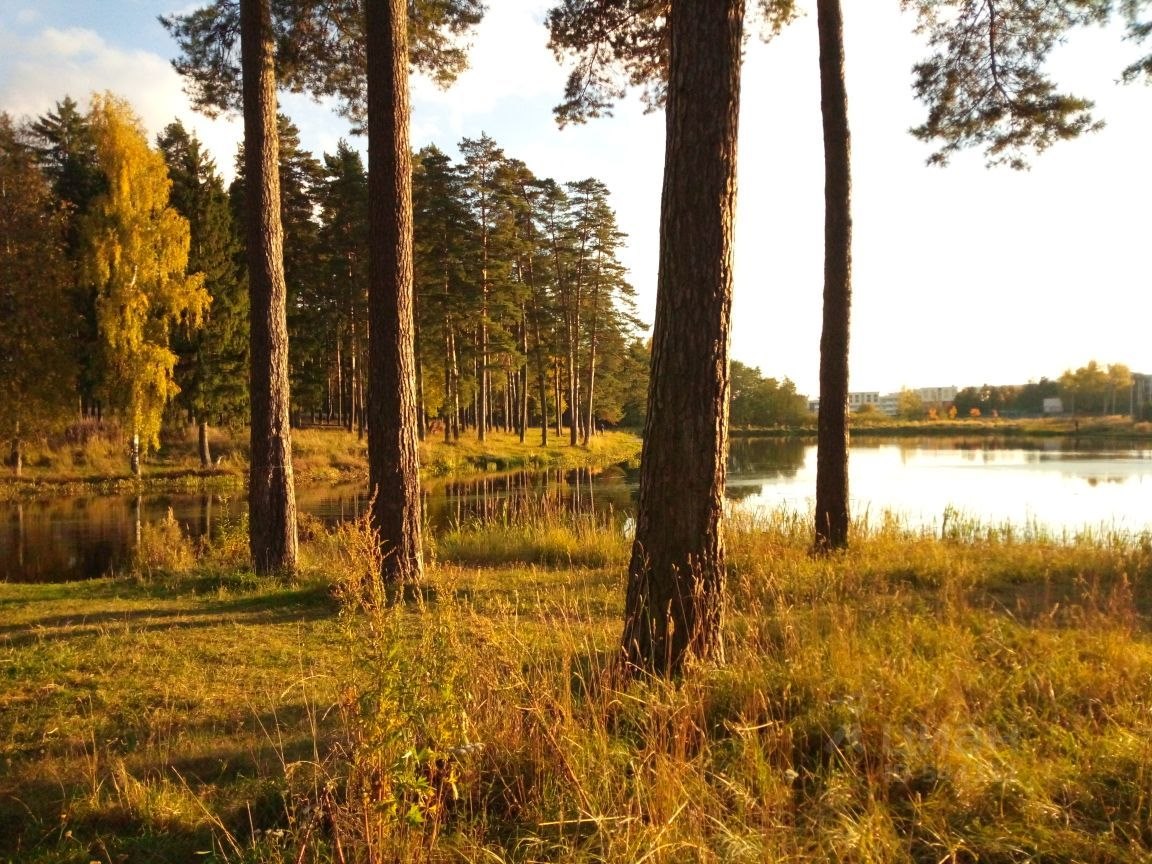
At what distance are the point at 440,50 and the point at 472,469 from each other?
21.7m

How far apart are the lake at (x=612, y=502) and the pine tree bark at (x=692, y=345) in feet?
21.5

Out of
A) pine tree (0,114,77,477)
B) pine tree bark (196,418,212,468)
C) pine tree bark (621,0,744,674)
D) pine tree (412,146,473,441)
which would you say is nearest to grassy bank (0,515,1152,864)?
pine tree bark (621,0,744,674)

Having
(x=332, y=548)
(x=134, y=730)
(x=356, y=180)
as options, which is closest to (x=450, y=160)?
(x=356, y=180)

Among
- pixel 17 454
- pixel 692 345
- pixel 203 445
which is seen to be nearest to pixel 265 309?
pixel 692 345

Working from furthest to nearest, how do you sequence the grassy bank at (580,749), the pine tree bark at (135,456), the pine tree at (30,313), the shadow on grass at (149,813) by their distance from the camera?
1. the pine tree bark at (135,456)
2. the pine tree at (30,313)
3. the shadow on grass at (149,813)
4. the grassy bank at (580,749)

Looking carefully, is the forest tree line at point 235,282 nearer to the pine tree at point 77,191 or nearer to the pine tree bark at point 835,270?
the pine tree at point 77,191

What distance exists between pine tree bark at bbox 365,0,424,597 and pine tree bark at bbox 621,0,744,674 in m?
3.71

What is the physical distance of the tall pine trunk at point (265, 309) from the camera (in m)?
7.76

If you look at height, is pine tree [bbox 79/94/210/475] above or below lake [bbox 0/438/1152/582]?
above

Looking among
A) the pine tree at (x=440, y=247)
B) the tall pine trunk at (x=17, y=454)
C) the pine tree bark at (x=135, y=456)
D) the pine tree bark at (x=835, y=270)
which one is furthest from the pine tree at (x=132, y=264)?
the pine tree bark at (x=835, y=270)

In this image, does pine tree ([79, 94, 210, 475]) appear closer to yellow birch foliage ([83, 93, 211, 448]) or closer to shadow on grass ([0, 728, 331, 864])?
yellow birch foliage ([83, 93, 211, 448])

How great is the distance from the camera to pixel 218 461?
2597cm

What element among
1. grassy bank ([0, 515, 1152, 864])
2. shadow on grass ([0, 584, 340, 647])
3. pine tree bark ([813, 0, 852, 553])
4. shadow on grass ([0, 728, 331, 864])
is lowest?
shadow on grass ([0, 584, 340, 647])

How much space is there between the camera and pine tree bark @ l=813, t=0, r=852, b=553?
25.1 ft
